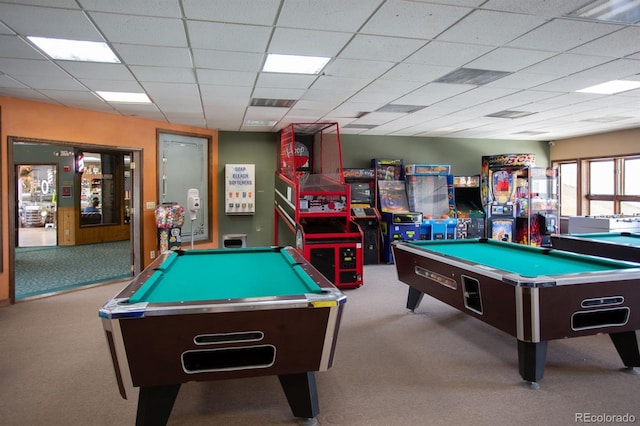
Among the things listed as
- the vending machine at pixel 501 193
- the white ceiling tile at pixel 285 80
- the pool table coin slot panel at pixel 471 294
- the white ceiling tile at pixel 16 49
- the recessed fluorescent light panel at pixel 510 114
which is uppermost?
the recessed fluorescent light panel at pixel 510 114

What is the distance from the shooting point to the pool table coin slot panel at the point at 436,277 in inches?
138

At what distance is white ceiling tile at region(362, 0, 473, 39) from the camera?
263cm

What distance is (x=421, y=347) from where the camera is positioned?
3.56 metres

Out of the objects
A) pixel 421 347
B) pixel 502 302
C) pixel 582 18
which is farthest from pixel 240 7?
pixel 421 347

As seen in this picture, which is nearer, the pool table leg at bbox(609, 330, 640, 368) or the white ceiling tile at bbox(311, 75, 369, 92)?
the pool table leg at bbox(609, 330, 640, 368)

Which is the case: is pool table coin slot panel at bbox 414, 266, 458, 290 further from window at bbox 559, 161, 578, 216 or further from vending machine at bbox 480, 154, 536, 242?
window at bbox 559, 161, 578, 216

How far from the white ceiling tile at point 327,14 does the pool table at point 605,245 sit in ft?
12.1

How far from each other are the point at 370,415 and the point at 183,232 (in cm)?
585

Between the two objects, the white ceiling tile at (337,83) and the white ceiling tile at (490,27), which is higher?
the white ceiling tile at (337,83)

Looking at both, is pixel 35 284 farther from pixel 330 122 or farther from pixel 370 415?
pixel 370 415

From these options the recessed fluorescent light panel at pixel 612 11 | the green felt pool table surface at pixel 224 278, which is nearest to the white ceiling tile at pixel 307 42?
the recessed fluorescent light panel at pixel 612 11

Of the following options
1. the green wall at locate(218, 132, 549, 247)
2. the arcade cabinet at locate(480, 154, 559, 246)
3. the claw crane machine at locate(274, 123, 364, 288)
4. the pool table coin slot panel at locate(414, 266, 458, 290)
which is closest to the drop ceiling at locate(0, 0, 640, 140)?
the claw crane machine at locate(274, 123, 364, 288)

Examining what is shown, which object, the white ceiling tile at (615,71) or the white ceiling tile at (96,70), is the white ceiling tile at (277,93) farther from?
the white ceiling tile at (615,71)

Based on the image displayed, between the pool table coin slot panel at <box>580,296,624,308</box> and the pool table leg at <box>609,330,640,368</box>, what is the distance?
44cm
